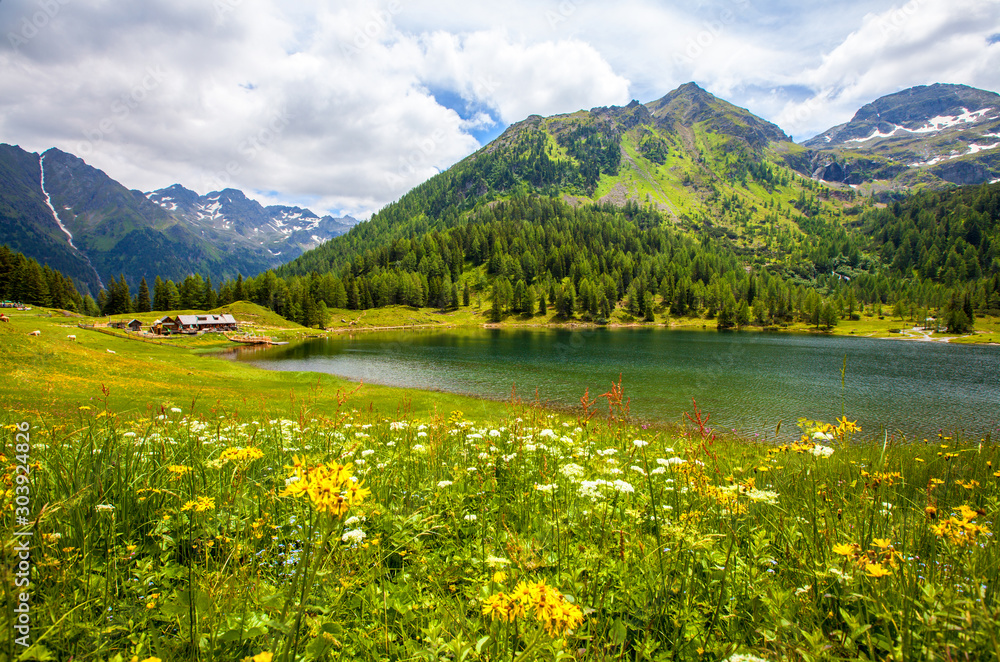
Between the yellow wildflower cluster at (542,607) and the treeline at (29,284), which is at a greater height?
the treeline at (29,284)

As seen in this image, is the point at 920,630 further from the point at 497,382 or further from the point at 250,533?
the point at 497,382

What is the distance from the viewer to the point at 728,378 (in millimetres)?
42000

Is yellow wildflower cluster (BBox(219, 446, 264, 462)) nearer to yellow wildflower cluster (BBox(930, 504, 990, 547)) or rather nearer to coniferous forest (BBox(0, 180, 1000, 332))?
yellow wildflower cluster (BBox(930, 504, 990, 547))

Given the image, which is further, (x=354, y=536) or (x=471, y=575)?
(x=471, y=575)

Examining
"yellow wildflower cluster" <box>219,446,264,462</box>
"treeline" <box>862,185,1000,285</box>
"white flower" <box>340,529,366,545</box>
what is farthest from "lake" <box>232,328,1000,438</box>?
"treeline" <box>862,185,1000,285</box>

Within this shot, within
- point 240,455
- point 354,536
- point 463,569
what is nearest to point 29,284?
point 240,455

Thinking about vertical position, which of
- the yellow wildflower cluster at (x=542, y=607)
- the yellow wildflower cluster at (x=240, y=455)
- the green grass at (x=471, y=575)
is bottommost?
the green grass at (x=471, y=575)

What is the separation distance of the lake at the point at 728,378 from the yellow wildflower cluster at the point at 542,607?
56.2 ft

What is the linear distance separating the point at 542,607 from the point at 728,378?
4732 cm

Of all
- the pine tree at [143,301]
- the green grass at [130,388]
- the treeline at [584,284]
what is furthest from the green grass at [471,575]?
the pine tree at [143,301]

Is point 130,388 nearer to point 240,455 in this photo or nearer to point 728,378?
point 240,455

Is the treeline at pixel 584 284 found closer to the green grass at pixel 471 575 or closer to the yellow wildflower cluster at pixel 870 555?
the green grass at pixel 471 575

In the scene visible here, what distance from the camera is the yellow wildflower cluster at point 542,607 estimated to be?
162 centimetres

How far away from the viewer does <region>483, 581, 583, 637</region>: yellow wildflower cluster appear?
1620 mm
